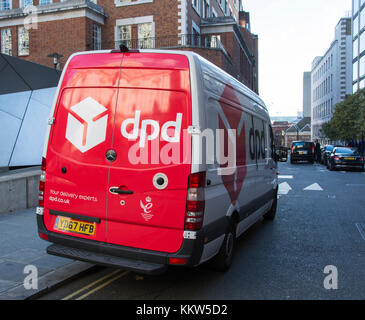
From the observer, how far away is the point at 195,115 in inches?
157

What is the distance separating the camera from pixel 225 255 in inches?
195

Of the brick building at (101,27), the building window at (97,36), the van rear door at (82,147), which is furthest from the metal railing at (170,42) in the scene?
the van rear door at (82,147)

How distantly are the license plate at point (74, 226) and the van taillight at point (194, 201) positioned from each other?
3.58 feet

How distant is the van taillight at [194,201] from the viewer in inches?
155

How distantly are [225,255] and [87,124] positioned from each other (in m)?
2.33

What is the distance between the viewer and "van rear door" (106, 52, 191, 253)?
3.97 metres

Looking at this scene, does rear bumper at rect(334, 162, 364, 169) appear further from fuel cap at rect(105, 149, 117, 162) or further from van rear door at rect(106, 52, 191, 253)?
fuel cap at rect(105, 149, 117, 162)

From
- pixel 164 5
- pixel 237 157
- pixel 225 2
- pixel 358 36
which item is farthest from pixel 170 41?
pixel 358 36

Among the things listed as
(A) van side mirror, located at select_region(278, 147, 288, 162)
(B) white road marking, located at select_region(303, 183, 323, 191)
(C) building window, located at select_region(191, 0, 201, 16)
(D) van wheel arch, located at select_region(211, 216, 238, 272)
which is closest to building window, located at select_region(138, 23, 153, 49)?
(C) building window, located at select_region(191, 0, 201, 16)

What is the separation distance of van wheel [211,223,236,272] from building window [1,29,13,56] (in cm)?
2802

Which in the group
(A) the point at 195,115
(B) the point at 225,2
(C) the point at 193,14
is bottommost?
(A) the point at 195,115

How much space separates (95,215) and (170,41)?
2303 centimetres

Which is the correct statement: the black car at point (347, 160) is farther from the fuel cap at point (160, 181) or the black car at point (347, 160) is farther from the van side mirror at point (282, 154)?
the fuel cap at point (160, 181)
